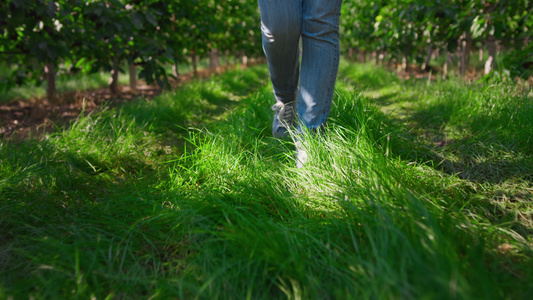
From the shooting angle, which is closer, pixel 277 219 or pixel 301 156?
pixel 277 219

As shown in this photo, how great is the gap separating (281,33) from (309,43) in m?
0.15

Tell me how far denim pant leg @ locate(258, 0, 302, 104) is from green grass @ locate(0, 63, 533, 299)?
0.43m

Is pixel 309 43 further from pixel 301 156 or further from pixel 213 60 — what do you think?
pixel 213 60

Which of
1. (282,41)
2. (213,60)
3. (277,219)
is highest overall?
(282,41)

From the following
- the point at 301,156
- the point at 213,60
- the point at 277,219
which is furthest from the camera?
the point at 213,60

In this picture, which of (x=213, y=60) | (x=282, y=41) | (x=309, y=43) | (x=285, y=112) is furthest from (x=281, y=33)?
(x=213, y=60)

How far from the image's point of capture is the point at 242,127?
1911 millimetres

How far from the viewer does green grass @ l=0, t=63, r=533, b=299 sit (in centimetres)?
72

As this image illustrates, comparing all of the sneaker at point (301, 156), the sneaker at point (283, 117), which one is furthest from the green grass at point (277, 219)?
the sneaker at point (283, 117)

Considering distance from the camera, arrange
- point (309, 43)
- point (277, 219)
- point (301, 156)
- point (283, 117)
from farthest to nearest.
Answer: point (283, 117), point (309, 43), point (301, 156), point (277, 219)

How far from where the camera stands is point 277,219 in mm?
1045

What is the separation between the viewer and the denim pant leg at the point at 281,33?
1.37 metres

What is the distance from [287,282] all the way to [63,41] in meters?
3.06

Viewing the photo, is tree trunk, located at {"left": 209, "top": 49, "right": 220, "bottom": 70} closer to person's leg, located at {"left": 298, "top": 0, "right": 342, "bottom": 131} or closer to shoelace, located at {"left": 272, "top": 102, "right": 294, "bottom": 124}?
shoelace, located at {"left": 272, "top": 102, "right": 294, "bottom": 124}
